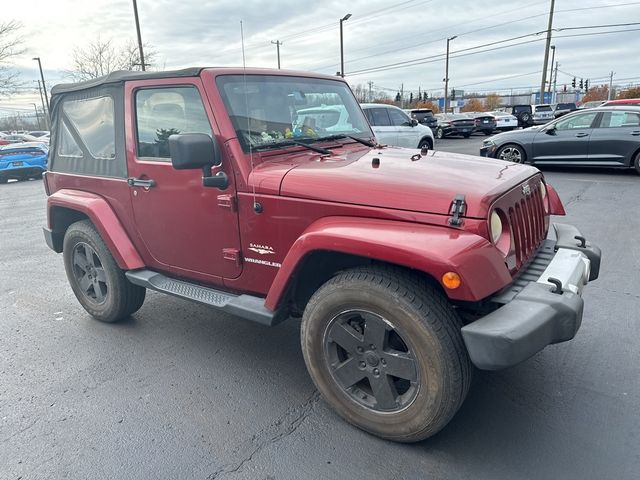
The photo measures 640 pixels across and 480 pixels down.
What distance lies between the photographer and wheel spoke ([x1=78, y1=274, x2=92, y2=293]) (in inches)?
165

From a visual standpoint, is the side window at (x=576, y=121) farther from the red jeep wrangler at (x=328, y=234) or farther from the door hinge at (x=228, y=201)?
the door hinge at (x=228, y=201)

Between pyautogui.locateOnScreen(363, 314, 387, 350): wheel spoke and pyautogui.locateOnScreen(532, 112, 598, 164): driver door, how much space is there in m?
10.6

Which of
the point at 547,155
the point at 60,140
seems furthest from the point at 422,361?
the point at 547,155

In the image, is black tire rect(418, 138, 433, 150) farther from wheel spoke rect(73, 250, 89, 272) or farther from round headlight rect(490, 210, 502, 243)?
round headlight rect(490, 210, 502, 243)

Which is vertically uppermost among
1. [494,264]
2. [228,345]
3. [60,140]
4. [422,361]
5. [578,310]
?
[60,140]

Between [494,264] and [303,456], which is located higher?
[494,264]

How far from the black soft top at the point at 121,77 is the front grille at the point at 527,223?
2.10m

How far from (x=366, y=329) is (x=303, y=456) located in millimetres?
736

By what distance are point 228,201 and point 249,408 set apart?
1255mm

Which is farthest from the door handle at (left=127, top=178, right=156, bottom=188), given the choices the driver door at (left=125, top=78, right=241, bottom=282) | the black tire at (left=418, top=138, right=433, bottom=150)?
the black tire at (left=418, top=138, right=433, bottom=150)

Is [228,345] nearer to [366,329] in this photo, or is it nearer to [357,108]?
[366,329]

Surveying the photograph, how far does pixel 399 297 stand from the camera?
7.55 ft

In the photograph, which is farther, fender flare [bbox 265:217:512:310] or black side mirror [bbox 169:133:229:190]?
black side mirror [bbox 169:133:229:190]

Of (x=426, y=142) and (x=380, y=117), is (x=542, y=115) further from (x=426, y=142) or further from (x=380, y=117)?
(x=380, y=117)
